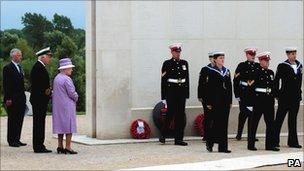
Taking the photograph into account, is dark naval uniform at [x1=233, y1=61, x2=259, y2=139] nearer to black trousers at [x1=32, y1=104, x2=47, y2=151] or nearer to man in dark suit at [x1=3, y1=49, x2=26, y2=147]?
black trousers at [x1=32, y1=104, x2=47, y2=151]

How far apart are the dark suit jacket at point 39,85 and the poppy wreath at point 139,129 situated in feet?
8.23

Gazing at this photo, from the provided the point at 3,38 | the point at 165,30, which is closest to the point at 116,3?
the point at 165,30

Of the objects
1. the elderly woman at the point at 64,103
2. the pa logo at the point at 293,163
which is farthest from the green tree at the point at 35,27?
the pa logo at the point at 293,163

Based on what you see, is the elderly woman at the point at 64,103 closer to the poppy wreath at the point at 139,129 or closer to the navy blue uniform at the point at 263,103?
the poppy wreath at the point at 139,129

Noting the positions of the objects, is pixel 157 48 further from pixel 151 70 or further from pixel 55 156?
pixel 55 156

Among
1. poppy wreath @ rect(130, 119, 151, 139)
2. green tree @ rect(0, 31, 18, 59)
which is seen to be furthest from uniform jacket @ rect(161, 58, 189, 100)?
green tree @ rect(0, 31, 18, 59)

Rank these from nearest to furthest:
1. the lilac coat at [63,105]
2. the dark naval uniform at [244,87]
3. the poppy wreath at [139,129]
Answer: the lilac coat at [63,105] < the dark naval uniform at [244,87] < the poppy wreath at [139,129]

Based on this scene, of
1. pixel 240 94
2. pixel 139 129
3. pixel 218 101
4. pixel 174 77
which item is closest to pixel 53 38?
pixel 139 129

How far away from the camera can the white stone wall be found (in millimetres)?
14648

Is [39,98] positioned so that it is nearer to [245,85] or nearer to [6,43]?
[245,85]

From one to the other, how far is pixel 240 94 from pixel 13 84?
4347mm

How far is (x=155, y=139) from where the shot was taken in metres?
14.8

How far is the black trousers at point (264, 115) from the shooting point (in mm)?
12820

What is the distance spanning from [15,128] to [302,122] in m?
6.24
